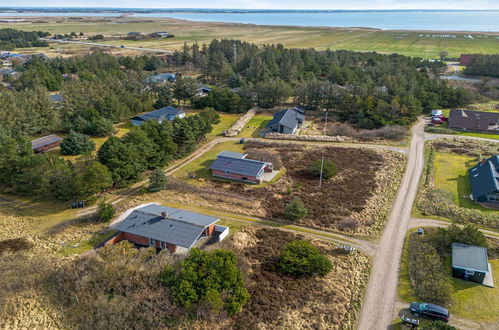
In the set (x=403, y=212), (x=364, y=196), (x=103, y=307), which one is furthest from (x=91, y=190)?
(x=403, y=212)

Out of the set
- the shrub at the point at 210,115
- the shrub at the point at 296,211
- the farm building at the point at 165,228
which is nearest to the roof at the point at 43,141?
the shrub at the point at 210,115

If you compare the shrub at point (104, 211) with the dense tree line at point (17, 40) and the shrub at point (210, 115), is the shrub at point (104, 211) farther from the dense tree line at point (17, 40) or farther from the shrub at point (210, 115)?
the dense tree line at point (17, 40)

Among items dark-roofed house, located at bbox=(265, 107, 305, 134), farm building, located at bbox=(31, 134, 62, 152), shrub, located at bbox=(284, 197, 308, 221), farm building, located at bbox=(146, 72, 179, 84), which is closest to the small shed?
shrub, located at bbox=(284, 197, 308, 221)

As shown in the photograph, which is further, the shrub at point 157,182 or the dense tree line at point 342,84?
the dense tree line at point 342,84

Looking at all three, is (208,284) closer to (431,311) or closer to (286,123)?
(431,311)

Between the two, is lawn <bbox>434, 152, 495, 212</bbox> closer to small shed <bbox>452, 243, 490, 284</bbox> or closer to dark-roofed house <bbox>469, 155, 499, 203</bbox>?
dark-roofed house <bbox>469, 155, 499, 203</bbox>

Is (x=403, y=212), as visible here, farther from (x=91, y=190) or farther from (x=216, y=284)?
(x=91, y=190)
